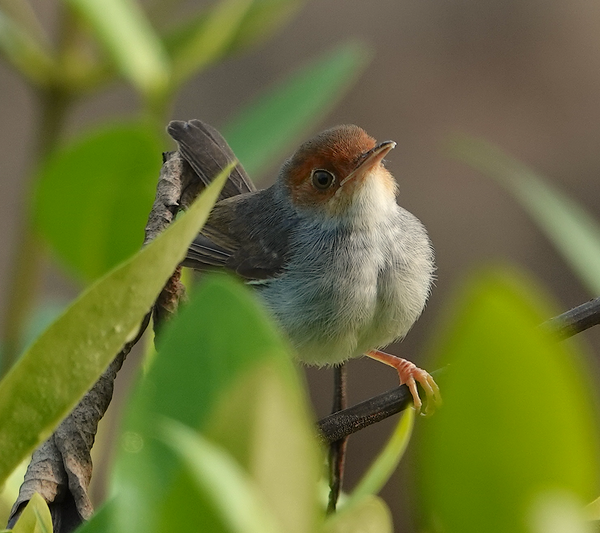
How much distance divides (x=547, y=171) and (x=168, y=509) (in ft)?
20.6

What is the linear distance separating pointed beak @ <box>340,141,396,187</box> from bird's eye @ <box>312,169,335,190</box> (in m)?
0.06

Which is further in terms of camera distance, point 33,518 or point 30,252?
point 30,252

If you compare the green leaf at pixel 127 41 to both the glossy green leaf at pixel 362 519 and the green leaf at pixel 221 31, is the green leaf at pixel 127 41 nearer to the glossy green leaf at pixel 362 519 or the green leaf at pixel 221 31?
the green leaf at pixel 221 31

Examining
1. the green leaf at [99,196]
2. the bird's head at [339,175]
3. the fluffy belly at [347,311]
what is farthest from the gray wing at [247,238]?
the green leaf at [99,196]

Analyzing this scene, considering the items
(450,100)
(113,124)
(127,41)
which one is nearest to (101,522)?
(113,124)

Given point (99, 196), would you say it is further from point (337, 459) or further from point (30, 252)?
point (30, 252)

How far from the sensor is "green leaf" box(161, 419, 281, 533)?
512mm

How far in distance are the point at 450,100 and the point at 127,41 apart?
17.4ft

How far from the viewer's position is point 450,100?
22.5ft

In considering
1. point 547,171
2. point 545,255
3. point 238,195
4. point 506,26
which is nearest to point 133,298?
point 238,195

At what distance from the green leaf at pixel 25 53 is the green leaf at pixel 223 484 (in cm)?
201

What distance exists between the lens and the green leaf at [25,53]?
234 centimetres

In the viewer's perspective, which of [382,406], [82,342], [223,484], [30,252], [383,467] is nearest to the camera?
[223,484]

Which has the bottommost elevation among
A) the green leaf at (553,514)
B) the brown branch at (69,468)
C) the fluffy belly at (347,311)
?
the fluffy belly at (347,311)
